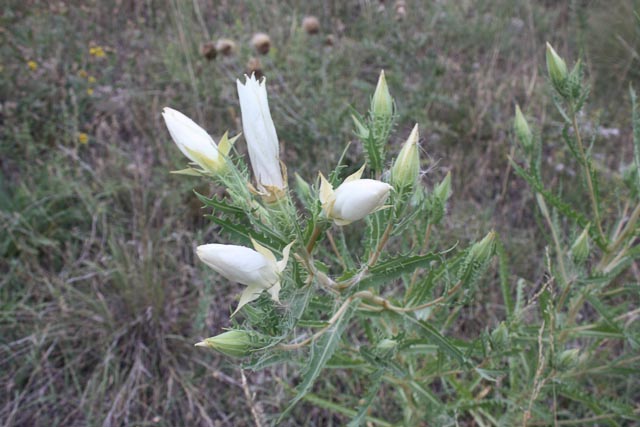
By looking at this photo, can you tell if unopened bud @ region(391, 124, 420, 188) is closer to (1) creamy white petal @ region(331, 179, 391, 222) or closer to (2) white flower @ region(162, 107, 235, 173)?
(1) creamy white petal @ region(331, 179, 391, 222)

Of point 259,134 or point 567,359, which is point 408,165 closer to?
point 259,134

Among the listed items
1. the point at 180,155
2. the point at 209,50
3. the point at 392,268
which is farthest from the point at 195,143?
the point at 209,50

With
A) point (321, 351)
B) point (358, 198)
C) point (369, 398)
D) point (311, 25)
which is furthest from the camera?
point (311, 25)

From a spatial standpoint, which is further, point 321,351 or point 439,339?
point 439,339

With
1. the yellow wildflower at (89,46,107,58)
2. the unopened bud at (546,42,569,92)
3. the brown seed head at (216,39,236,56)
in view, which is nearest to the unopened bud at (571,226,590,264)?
the unopened bud at (546,42,569,92)

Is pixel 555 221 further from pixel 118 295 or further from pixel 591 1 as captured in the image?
pixel 591 1

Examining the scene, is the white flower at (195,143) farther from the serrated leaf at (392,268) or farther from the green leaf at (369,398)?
the green leaf at (369,398)

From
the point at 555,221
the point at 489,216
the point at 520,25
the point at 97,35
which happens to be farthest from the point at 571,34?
the point at 97,35
